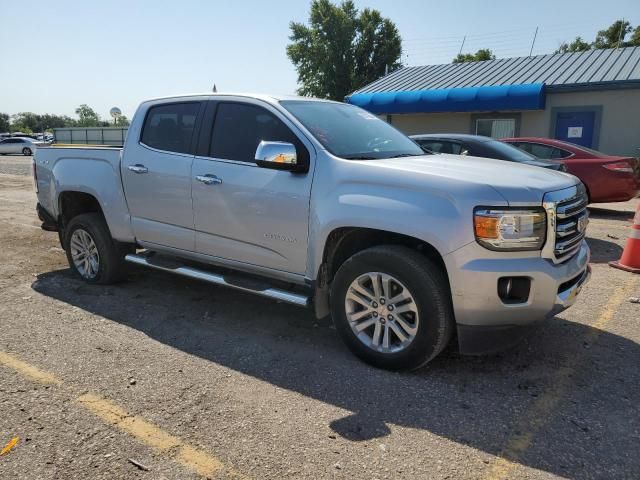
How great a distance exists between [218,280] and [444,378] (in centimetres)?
197

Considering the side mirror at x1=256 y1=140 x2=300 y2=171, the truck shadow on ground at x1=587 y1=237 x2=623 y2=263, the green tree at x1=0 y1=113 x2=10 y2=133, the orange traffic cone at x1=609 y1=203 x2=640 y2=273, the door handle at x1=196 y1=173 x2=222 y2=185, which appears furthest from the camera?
the green tree at x1=0 y1=113 x2=10 y2=133

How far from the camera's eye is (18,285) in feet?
19.0

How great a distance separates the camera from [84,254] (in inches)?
227

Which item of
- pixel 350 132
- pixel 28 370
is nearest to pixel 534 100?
pixel 350 132

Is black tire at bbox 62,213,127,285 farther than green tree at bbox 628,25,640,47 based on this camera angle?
No

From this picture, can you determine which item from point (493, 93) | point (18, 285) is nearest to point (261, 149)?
point (18, 285)

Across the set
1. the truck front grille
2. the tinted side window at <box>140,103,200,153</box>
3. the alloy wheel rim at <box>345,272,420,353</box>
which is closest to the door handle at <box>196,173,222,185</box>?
the tinted side window at <box>140,103,200,153</box>

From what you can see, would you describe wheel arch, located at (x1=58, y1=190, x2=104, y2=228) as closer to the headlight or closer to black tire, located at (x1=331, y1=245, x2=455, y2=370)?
black tire, located at (x1=331, y1=245, x2=455, y2=370)

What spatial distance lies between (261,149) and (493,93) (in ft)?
48.6

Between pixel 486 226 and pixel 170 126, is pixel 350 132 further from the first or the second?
pixel 170 126

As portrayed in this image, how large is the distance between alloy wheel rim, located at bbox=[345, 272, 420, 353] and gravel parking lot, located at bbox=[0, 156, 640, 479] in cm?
23

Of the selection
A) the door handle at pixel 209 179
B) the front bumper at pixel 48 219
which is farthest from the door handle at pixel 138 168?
the front bumper at pixel 48 219

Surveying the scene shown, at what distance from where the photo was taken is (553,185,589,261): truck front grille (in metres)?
3.32

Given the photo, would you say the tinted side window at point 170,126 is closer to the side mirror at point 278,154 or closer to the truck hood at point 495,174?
the side mirror at point 278,154
